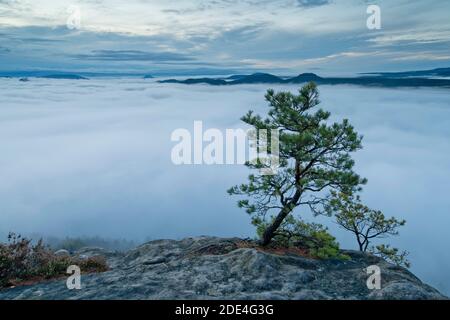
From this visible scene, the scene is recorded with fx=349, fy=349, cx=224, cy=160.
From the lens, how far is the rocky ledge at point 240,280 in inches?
428

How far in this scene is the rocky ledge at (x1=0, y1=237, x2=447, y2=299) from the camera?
1088 cm

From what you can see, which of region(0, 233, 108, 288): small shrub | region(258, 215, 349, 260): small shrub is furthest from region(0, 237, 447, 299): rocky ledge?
region(0, 233, 108, 288): small shrub

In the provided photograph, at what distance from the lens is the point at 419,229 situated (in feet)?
469

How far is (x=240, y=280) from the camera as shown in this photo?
11945mm

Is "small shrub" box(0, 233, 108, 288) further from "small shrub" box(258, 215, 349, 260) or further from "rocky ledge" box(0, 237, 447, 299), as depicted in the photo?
"small shrub" box(258, 215, 349, 260)

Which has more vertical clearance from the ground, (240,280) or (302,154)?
(302,154)

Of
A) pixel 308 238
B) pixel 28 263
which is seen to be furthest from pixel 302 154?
pixel 28 263

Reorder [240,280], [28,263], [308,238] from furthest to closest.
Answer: [308,238] → [28,263] → [240,280]

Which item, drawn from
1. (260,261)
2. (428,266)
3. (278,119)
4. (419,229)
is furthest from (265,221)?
(419,229)

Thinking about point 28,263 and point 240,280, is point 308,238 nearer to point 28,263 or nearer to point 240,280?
point 240,280

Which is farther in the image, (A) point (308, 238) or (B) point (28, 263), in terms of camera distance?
(A) point (308, 238)
